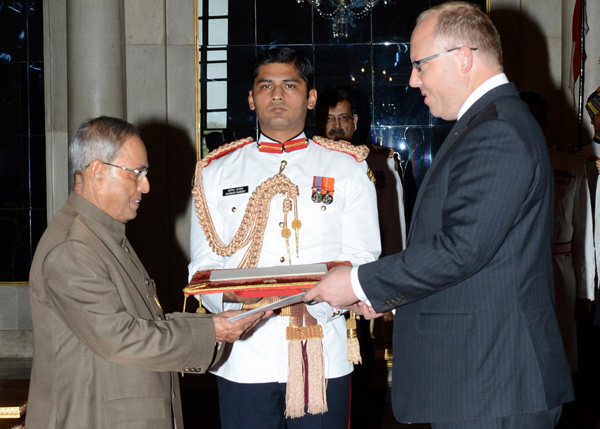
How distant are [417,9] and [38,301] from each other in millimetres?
Result: 4749

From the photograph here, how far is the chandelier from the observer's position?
6.04m

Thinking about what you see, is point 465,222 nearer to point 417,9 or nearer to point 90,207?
point 90,207

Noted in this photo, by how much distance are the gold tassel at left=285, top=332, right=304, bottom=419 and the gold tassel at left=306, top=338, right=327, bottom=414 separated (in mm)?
27

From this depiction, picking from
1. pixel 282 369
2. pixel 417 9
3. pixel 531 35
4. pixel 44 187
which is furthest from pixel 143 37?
pixel 282 369

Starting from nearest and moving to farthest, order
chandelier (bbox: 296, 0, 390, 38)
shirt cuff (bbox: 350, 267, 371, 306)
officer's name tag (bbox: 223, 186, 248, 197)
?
shirt cuff (bbox: 350, 267, 371, 306) → officer's name tag (bbox: 223, 186, 248, 197) → chandelier (bbox: 296, 0, 390, 38)

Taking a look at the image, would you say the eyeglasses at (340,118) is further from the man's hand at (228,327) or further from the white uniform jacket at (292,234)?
the man's hand at (228,327)

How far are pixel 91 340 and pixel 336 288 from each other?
704 mm

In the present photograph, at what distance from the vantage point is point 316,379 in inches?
101

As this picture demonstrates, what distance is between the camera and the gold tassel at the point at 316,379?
2.55m

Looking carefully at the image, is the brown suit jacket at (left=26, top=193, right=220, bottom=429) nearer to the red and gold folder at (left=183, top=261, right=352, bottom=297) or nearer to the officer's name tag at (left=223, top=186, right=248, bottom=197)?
the red and gold folder at (left=183, top=261, right=352, bottom=297)

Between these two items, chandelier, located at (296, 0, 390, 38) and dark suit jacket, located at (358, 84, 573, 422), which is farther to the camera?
chandelier, located at (296, 0, 390, 38)

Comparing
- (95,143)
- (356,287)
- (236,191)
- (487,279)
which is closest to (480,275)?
(487,279)

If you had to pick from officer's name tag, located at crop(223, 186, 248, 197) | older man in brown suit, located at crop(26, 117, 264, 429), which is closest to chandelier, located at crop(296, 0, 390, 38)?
officer's name tag, located at crop(223, 186, 248, 197)

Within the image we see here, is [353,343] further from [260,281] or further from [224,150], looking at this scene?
[224,150]
